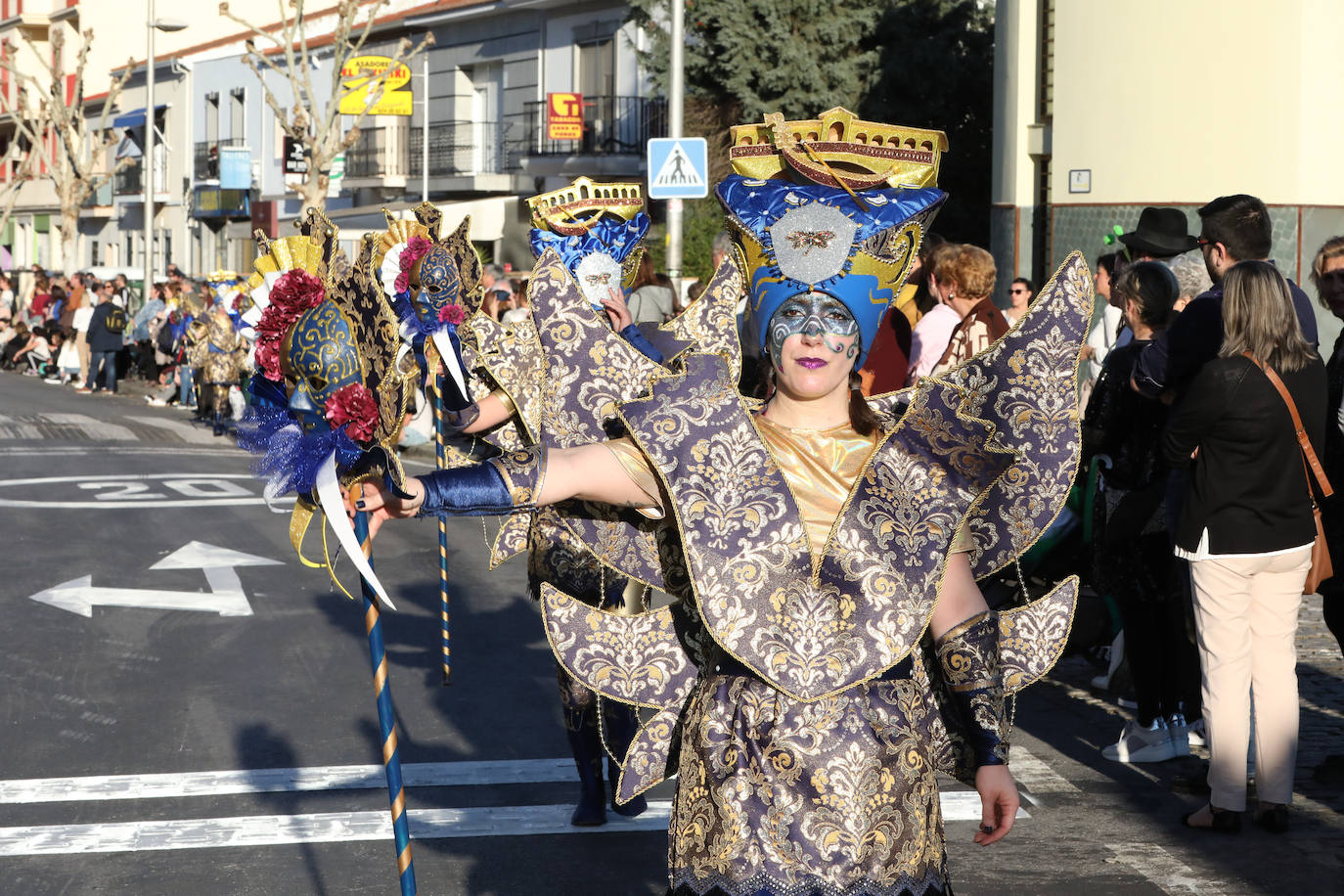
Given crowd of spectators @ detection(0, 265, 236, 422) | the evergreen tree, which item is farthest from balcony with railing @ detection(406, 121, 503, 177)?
the evergreen tree

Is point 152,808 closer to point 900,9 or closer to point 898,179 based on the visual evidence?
point 898,179

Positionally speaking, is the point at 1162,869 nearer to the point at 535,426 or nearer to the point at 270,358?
the point at 535,426

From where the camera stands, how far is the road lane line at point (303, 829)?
19.2 ft

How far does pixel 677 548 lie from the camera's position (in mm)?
3555

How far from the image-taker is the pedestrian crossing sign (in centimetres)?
1611

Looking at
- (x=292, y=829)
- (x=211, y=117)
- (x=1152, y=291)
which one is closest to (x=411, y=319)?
(x=292, y=829)

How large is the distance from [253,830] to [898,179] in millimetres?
3556

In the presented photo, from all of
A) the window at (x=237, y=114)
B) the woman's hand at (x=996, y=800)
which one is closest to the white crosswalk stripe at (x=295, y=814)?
the woman's hand at (x=996, y=800)

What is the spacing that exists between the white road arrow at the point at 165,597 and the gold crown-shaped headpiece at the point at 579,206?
3987 mm

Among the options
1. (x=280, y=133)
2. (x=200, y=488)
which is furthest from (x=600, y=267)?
(x=280, y=133)

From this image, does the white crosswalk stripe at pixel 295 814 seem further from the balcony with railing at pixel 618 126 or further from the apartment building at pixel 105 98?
the apartment building at pixel 105 98

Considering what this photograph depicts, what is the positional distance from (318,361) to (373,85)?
33.2m

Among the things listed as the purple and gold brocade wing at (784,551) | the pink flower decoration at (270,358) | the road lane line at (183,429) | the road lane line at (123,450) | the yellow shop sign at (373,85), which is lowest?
the road lane line at (123,450)

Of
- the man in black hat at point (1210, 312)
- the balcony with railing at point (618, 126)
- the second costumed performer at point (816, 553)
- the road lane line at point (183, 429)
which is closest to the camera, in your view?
the second costumed performer at point (816, 553)
